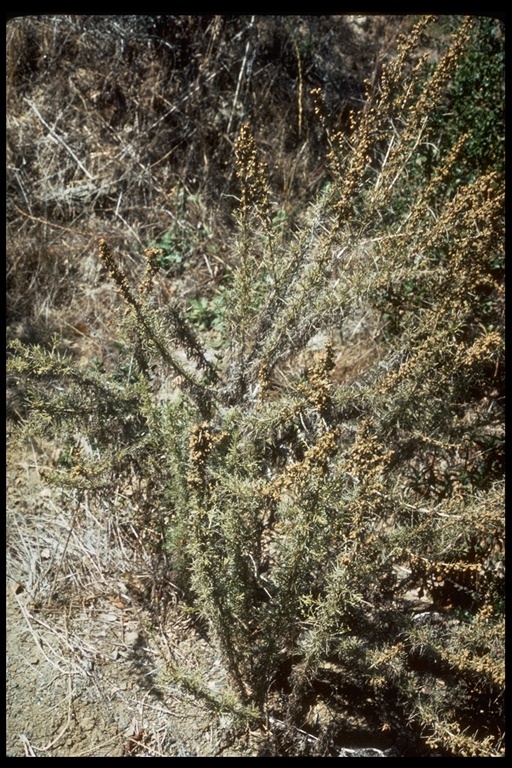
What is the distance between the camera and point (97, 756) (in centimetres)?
251

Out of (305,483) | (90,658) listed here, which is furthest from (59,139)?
(305,483)

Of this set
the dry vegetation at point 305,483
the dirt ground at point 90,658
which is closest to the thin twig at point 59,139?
the dry vegetation at point 305,483

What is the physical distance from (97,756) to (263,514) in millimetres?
1118

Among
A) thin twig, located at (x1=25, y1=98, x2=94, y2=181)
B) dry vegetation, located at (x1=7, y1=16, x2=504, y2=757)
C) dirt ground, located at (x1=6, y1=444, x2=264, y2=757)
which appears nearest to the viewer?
dry vegetation, located at (x1=7, y1=16, x2=504, y2=757)

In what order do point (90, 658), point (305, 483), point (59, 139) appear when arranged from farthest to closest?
point (59, 139), point (90, 658), point (305, 483)

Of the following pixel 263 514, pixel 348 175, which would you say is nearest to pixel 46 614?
pixel 263 514

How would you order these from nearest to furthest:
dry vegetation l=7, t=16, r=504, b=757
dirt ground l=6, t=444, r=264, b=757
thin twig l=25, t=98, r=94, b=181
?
dry vegetation l=7, t=16, r=504, b=757 → dirt ground l=6, t=444, r=264, b=757 → thin twig l=25, t=98, r=94, b=181

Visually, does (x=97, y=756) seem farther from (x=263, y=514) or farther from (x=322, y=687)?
(x=263, y=514)

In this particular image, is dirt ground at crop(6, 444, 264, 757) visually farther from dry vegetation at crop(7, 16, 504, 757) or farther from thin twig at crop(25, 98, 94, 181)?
thin twig at crop(25, 98, 94, 181)

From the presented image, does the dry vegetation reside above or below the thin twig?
below

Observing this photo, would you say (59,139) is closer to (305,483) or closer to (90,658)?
(90,658)

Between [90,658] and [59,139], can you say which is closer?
[90,658]

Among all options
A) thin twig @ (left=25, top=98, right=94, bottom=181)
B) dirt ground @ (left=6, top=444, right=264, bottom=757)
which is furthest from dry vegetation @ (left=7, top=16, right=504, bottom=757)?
Answer: thin twig @ (left=25, top=98, right=94, bottom=181)

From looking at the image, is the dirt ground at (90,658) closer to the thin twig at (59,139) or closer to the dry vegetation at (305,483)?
the dry vegetation at (305,483)
